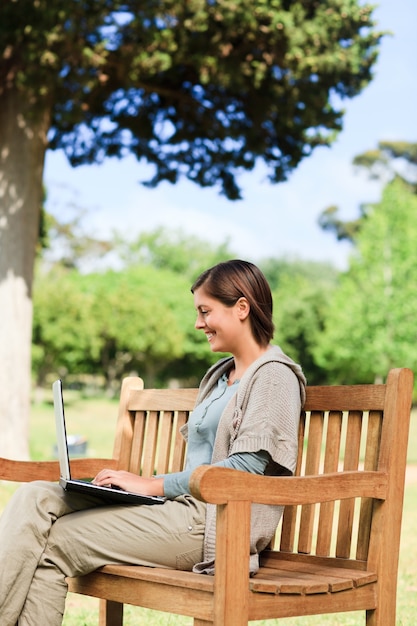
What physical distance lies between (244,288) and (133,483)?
755 mm

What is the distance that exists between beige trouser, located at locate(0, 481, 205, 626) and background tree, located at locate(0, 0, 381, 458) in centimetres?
638

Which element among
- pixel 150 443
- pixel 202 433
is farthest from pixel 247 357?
pixel 150 443

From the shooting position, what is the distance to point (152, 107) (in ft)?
36.1

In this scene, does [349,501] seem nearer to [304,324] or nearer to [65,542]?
[65,542]

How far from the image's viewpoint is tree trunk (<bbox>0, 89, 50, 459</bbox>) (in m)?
9.98

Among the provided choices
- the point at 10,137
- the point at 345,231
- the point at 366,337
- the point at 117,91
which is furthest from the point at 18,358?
the point at 345,231

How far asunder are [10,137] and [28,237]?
108 cm

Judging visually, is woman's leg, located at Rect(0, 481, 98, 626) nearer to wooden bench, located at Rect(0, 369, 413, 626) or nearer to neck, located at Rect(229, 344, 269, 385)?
wooden bench, located at Rect(0, 369, 413, 626)

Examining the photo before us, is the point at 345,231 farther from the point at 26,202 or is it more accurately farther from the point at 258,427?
the point at 258,427

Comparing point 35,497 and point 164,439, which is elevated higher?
point 164,439

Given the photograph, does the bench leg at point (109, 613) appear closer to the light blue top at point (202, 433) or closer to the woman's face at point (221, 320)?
the light blue top at point (202, 433)

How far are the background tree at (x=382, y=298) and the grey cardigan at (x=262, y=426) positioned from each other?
26027mm

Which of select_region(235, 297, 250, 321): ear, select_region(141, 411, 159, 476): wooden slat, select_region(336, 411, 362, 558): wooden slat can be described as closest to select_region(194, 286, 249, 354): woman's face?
select_region(235, 297, 250, 321): ear

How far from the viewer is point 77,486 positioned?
2.95 meters
